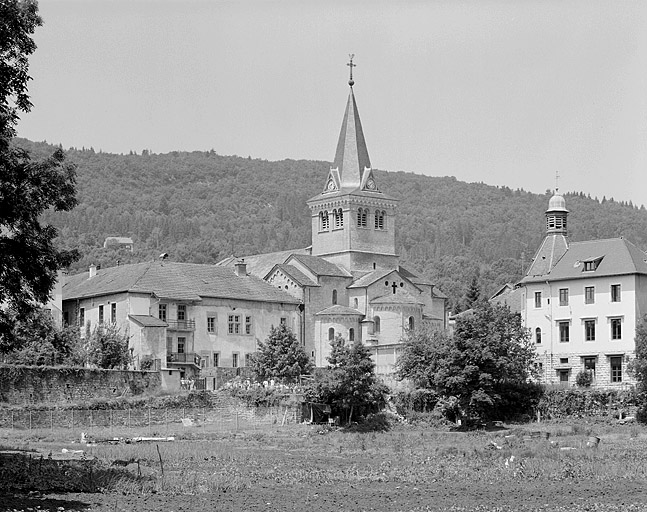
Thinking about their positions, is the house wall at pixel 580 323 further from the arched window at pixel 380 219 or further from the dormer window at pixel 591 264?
the arched window at pixel 380 219

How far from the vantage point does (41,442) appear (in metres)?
59.1

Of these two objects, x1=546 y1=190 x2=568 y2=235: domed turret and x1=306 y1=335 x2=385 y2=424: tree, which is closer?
x1=306 y1=335 x2=385 y2=424: tree

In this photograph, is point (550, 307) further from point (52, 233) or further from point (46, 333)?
point (52, 233)

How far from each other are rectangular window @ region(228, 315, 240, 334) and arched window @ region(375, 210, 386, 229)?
17806mm

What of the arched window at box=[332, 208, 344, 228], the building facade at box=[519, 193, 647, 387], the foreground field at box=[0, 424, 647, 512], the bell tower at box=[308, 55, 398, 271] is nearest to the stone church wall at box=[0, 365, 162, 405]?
the foreground field at box=[0, 424, 647, 512]

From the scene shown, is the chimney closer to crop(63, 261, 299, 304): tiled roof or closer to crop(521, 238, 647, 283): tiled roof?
crop(63, 261, 299, 304): tiled roof

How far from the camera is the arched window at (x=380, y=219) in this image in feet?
349

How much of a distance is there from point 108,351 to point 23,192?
4760cm

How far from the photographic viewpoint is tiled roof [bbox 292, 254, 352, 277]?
9988 centimetres

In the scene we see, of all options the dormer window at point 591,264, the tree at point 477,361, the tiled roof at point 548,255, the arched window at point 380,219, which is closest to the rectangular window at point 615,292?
the dormer window at point 591,264

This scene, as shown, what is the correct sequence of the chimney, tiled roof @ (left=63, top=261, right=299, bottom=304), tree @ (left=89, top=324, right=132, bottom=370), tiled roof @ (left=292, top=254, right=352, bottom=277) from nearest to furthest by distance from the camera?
1. tree @ (left=89, top=324, right=132, bottom=370)
2. tiled roof @ (left=63, top=261, right=299, bottom=304)
3. the chimney
4. tiled roof @ (left=292, top=254, right=352, bottom=277)

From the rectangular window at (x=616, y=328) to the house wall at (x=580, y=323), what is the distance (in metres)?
0.18

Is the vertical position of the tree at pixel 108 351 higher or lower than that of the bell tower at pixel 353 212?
lower

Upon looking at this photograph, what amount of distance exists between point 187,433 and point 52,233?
99.2 feet
